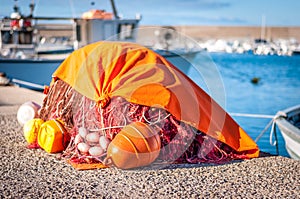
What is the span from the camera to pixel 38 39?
18.2m

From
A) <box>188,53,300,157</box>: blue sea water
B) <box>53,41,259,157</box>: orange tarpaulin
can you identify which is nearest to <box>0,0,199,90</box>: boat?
<box>188,53,300,157</box>: blue sea water

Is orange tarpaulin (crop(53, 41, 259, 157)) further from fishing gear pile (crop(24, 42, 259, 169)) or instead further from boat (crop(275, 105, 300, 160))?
boat (crop(275, 105, 300, 160))

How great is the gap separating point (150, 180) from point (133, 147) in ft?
1.37

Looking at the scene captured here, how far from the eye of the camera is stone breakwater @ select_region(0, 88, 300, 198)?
437cm

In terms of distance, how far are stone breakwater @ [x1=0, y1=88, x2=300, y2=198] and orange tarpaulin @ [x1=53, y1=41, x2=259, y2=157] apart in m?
0.49

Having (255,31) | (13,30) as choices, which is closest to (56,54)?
(13,30)

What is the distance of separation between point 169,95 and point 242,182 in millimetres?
1209

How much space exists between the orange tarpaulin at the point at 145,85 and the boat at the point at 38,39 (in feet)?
30.7

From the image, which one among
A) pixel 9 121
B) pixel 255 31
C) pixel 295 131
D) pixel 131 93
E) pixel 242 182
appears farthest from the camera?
pixel 255 31

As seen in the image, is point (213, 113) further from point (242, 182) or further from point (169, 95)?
point (242, 182)

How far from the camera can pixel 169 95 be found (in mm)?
5281

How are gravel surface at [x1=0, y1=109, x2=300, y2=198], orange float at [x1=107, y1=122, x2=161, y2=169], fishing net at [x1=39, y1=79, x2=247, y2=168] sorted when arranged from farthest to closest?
fishing net at [x1=39, y1=79, x2=247, y2=168] → orange float at [x1=107, y1=122, x2=161, y2=169] → gravel surface at [x1=0, y1=109, x2=300, y2=198]

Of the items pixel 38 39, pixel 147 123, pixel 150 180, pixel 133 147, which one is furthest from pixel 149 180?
pixel 38 39

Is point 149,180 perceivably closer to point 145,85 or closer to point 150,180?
point 150,180
